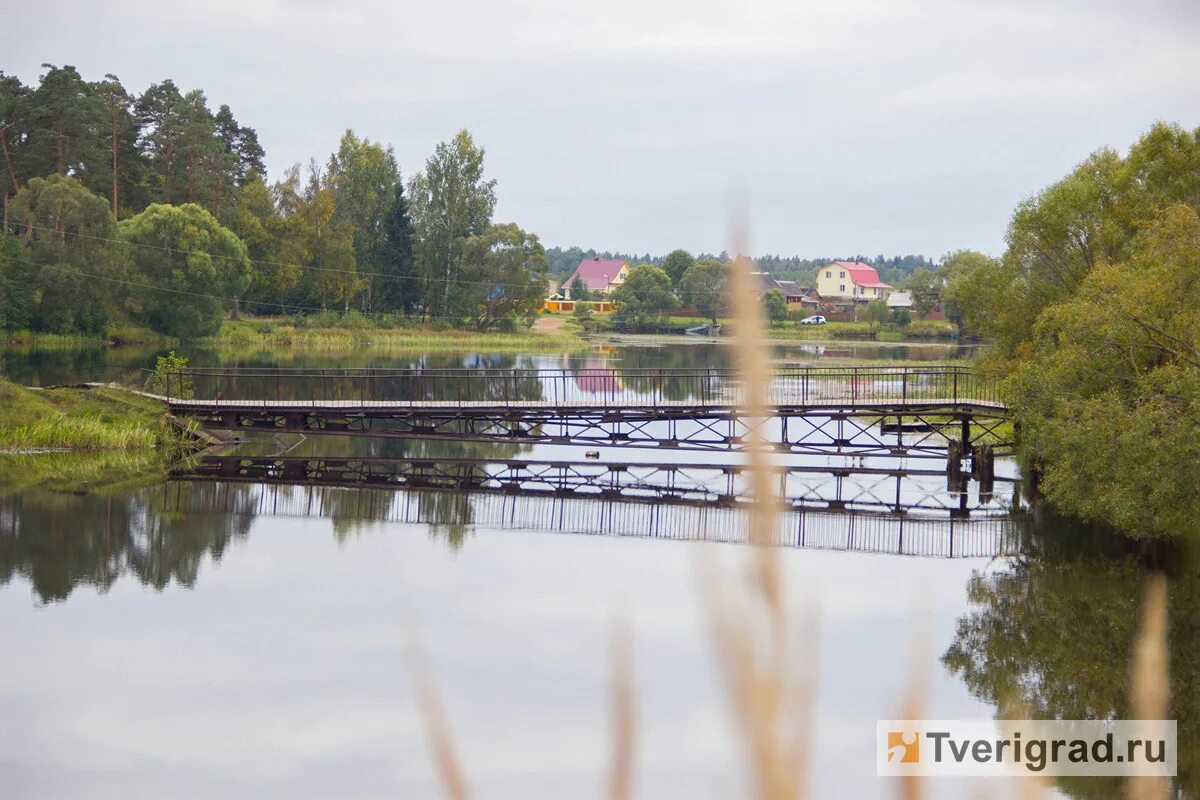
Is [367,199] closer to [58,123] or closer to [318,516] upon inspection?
[58,123]

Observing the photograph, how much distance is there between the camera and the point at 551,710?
46.4ft

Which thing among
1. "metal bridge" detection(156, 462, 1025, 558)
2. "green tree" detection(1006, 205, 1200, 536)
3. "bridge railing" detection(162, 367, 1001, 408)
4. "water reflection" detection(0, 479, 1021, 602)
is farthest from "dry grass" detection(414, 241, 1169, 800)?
"bridge railing" detection(162, 367, 1001, 408)

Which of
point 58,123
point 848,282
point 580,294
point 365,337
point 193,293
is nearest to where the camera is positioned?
point 193,293

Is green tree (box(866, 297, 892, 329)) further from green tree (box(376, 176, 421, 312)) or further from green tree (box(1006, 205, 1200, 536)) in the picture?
green tree (box(1006, 205, 1200, 536))

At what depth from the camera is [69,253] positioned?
49094mm

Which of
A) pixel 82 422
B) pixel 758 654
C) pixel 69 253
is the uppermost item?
pixel 69 253

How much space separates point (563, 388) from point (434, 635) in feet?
65.2

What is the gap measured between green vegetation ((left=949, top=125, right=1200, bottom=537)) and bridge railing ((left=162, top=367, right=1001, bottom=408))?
458 cm

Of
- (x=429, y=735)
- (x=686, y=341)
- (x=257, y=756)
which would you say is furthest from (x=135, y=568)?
(x=686, y=341)

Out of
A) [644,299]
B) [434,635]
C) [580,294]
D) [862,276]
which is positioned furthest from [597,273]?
[434,635]

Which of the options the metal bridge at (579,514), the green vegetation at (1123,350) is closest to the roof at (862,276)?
the green vegetation at (1123,350)

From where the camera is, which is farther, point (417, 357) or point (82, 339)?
point (417, 357)

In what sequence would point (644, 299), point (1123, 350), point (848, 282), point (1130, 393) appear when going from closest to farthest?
point (1130, 393)
point (1123, 350)
point (644, 299)
point (848, 282)

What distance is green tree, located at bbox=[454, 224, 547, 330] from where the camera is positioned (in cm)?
7175
